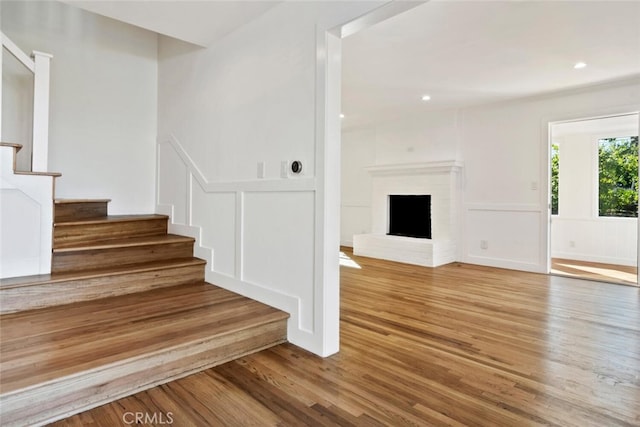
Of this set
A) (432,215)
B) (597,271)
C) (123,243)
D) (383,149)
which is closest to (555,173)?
(597,271)

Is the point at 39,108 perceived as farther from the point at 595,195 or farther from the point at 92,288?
the point at 595,195

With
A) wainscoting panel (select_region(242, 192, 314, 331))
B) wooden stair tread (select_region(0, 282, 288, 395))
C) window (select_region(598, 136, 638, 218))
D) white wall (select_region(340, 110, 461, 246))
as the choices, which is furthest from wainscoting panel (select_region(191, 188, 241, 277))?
window (select_region(598, 136, 638, 218))

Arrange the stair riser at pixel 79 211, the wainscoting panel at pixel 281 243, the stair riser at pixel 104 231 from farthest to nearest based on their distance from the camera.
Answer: the stair riser at pixel 79 211 → the stair riser at pixel 104 231 → the wainscoting panel at pixel 281 243

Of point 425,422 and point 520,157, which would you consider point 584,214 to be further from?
point 425,422

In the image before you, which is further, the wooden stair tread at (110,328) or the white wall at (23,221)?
the white wall at (23,221)

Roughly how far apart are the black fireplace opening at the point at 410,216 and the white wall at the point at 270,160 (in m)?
3.93

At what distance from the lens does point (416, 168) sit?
233 inches

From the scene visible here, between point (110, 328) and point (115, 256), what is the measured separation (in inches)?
42.6

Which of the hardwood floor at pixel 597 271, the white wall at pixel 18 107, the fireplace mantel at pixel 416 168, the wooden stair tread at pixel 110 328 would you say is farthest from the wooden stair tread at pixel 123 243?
the hardwood floor at pixel 597 271

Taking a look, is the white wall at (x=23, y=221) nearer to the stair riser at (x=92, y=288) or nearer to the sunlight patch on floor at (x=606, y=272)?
the stair riser at (x=92, y=288)

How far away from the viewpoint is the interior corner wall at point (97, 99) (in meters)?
3.66

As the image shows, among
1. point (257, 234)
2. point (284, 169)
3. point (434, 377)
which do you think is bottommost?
point (434, 377)

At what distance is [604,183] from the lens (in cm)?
582

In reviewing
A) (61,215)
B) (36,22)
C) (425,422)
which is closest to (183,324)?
(425,422)
